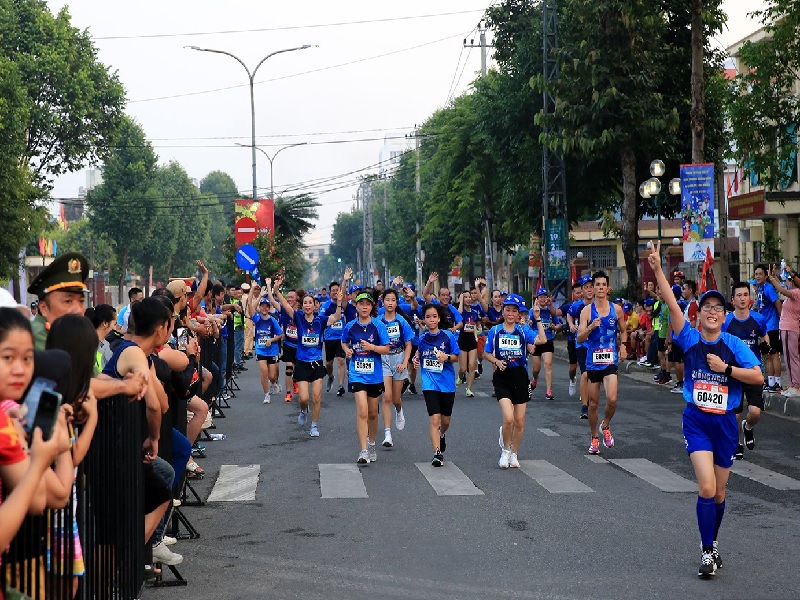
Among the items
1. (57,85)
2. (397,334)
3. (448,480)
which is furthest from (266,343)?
(57,85)

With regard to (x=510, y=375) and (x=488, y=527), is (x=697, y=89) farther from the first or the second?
(x=488, y=527)

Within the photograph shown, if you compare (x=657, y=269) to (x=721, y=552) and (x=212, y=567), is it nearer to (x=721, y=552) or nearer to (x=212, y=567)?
(x=721, y=552)

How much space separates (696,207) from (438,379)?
8.99m

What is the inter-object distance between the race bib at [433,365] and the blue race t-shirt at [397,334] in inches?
20.8

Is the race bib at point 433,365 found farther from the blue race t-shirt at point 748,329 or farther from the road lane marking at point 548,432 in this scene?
the blue race t-shirt at point 748,329

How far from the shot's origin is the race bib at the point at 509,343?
13.0 metres

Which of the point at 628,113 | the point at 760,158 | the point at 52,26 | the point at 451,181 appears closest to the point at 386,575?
the point at 760,158

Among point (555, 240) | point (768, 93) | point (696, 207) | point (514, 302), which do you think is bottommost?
point (514, 302)

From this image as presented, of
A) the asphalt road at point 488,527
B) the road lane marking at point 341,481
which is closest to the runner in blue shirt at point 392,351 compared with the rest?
the asphalt road at point 488,527

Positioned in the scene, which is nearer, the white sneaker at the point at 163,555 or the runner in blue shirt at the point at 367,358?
the white sneaker at the point at 163,555

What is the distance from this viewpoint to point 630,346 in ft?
92.0

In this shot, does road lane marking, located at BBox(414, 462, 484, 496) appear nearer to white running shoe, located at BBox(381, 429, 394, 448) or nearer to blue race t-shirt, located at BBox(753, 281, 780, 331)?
white running shoe, located at BBox(381, 429, 394, 448)

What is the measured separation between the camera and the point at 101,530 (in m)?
5.96

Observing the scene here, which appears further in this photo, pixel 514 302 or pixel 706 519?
pixel 514 302
